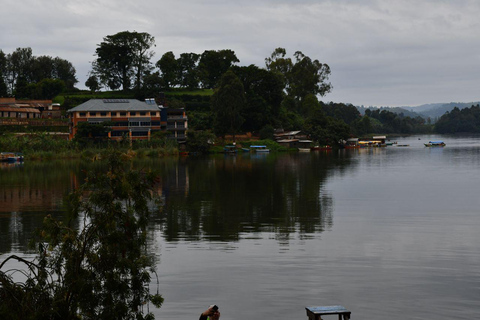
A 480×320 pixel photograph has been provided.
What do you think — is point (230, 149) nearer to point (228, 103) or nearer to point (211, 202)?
point (228, 103)

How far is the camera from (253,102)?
417ft

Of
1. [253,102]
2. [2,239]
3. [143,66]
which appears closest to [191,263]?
[2,239]

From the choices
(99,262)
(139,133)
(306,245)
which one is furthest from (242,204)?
(139,133)

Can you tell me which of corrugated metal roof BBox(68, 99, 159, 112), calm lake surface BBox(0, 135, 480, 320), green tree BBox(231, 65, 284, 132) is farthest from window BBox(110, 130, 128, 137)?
calm lake surface BBox(0, 135, 480, 320)

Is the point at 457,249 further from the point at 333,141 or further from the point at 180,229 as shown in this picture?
the point at 333,141

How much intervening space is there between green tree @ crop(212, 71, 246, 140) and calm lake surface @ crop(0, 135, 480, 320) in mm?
62992

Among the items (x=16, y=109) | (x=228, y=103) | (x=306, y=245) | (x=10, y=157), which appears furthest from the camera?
(x=16, y=109)

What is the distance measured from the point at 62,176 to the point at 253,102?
68479 millimetres

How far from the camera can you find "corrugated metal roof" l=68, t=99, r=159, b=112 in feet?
373

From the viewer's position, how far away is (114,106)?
115 metres

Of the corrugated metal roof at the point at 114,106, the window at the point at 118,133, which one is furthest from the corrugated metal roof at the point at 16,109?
the window at the point at 118,133

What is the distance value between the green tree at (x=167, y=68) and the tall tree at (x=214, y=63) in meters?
8.50

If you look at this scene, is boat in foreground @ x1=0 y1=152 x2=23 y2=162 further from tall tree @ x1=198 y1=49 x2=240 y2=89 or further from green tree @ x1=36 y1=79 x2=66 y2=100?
tall tree @ x1=198 y1=49 x2=240 y2=89

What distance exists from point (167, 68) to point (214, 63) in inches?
586
